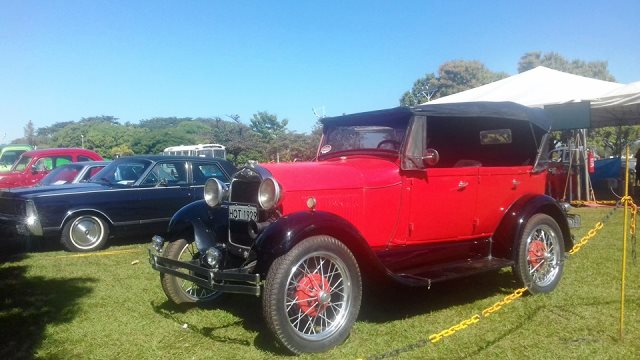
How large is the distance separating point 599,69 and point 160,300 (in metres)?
67.3

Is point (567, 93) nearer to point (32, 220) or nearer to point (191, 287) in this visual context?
point (191, 287)

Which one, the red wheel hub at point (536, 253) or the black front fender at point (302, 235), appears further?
the red wheel hub at point (536, 253)

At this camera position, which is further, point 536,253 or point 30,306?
point 536,253

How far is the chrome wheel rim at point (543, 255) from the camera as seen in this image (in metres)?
4.91

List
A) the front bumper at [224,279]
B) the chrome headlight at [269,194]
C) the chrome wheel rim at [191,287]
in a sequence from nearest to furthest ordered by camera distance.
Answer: the front bumper at [224,279] < the chrome headlight at [269,194] < the chrome wheel rim at [191,287]

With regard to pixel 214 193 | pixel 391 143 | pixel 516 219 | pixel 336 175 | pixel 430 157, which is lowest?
pixel 516 219

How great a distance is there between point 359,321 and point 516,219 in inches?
74.7

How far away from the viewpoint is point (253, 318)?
434cm

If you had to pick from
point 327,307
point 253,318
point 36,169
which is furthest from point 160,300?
point 36,169

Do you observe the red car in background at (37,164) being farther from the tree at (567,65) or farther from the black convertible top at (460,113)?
the tree at (567,65)

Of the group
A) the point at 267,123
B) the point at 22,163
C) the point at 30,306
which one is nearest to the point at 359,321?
the point at 30,306

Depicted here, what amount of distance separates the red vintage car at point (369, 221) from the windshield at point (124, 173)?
13.2ft

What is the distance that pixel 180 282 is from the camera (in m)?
4.57

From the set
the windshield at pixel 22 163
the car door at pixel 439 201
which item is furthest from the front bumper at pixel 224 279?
the windshield at pixel 22 163
